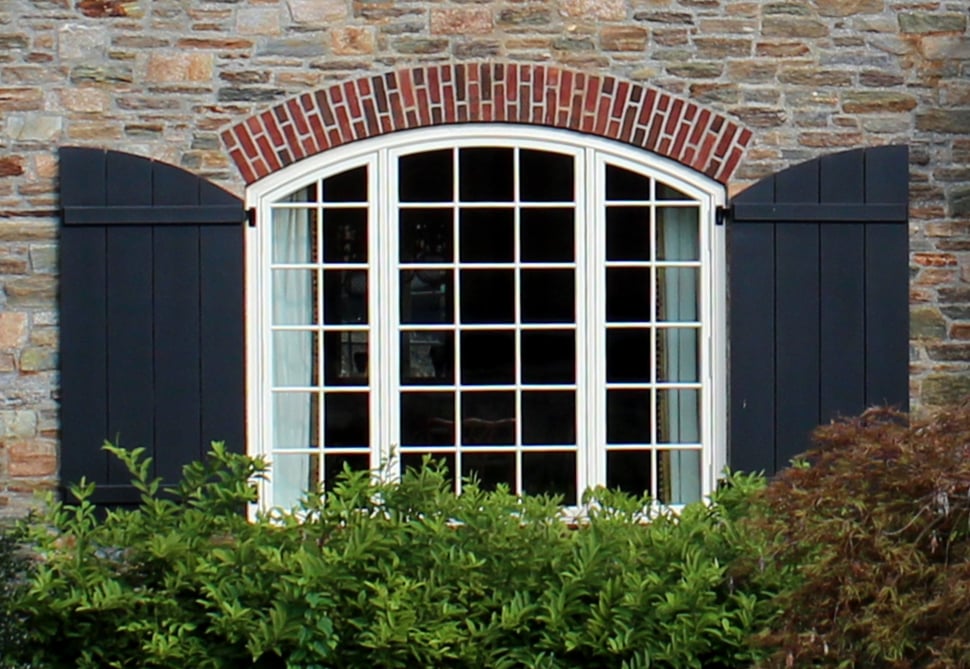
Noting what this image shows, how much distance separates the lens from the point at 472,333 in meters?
7.25

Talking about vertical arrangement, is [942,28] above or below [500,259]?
above

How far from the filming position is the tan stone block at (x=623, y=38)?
7.26 m

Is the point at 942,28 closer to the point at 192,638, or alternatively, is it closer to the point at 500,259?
the point at 500,259

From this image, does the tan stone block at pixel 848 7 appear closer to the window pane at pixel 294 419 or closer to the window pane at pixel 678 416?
the window pane at pixel 678 416

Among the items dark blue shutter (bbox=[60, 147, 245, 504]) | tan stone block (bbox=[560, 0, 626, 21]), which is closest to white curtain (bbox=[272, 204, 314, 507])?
dark blue shutter (bbox=[60, 147, 245, 504])

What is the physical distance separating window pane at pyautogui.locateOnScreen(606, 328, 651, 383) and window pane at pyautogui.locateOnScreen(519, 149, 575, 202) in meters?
0.68

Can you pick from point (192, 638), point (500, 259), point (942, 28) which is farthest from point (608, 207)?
point (192, 638)

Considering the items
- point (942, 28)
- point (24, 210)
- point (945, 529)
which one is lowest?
Answer: point (945, 529)

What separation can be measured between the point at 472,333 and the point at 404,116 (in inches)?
41.2

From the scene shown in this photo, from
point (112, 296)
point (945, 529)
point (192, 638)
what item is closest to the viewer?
point (945, 529)

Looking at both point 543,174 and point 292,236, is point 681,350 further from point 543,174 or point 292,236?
point 292,236

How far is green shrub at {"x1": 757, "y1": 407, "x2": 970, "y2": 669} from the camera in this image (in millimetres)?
3990

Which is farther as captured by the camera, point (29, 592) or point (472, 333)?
point (472, 333)

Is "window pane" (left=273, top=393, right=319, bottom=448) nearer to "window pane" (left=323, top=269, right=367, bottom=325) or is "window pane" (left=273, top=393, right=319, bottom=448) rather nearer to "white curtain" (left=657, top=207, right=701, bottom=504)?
"window pane" (left=323, top=269, right=367, bottom=325)
